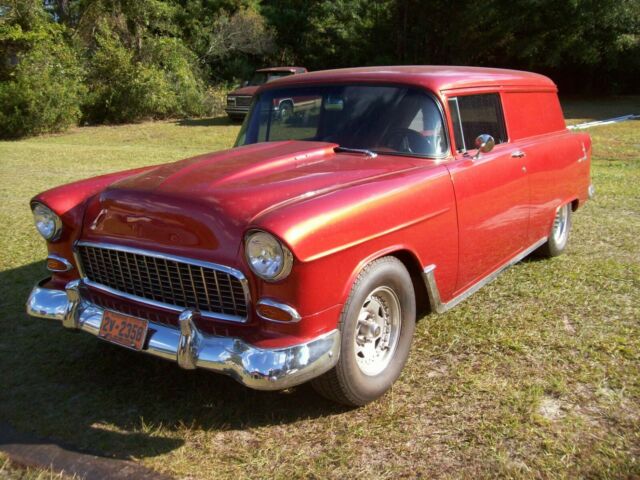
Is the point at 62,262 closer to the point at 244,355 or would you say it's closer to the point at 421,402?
the point at 244,355

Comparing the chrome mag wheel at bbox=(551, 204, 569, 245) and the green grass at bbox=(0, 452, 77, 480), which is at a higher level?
the chrome mag wheel at bbox=(551, 204, 569, 245)

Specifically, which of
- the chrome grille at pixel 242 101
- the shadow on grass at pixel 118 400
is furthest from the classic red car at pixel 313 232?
the chrome grille at pixel 242 101

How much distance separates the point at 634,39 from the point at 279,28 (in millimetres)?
15570

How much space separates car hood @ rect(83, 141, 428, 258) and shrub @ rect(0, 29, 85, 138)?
15.5 meters

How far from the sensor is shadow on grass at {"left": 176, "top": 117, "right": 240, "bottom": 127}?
62.0 feet

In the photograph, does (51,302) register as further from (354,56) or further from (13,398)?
(354,56)

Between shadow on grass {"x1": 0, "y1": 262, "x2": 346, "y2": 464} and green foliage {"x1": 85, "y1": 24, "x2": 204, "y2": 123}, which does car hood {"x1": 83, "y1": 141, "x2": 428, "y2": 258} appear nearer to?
shadow on grass {"x1": 0, "y1": 262, "x2": 346, "y2": 464}

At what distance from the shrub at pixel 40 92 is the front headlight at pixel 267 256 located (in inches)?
650

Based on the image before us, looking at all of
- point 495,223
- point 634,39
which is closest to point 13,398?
point 495,223

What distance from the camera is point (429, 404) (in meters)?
2.99

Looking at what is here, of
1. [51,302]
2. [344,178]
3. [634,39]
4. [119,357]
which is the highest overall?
[634,39]

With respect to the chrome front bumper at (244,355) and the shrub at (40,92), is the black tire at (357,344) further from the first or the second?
the shrub at (40,92)

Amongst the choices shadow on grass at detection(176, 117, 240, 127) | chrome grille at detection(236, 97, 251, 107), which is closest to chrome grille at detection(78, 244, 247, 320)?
chrome grille at detection(236, 97, 251, 107)

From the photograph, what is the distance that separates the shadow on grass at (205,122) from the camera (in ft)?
62.0
